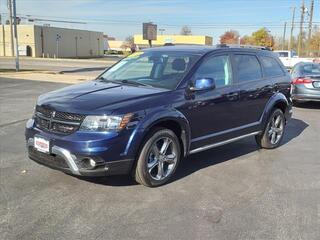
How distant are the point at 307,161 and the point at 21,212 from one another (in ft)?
15.0

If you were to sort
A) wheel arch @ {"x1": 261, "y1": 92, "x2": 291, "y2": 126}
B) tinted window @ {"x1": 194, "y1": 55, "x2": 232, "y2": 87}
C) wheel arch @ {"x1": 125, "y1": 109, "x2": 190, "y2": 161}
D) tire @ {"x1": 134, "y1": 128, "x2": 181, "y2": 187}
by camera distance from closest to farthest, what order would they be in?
Answer: wheel arch @ {"x1": 125, "y1": 109, "x2": 190, "y2": 161}
tire @ {"x1": 134, "y1": 128, "x2": 181, "y2": 187}
tinted window @ {"x1": 194, "y1": 55, "x2": 232, "y2": 87}
wheel arch @ {"x1": 261, "y1": 92, "x2": 291, "y2": 126}

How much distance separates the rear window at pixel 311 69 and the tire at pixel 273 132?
22.2ft

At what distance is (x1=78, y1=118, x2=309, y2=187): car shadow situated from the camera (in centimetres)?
571

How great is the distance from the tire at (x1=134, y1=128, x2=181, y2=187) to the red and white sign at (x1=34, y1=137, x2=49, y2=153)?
1078 mm

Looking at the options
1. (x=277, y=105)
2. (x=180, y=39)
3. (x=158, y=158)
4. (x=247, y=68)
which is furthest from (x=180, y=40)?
(x=158, y=158)

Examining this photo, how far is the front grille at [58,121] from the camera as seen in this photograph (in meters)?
4.98

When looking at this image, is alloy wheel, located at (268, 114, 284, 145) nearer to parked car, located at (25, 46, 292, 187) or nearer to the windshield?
parked car, located at (25, 46, 292, 187)

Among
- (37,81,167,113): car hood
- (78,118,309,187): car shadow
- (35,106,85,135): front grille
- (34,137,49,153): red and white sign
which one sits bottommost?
(78,118,309,187): car shadow

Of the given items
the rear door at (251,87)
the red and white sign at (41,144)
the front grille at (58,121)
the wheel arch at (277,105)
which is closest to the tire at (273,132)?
the wheel arch at (277,105)

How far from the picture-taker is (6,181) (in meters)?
5.66

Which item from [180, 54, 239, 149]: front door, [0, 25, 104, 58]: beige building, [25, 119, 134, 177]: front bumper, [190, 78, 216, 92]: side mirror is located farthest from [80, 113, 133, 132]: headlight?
[0, 25, 104, 58]: beige building

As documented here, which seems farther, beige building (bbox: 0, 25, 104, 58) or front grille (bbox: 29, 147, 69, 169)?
beige building (bbox: 0, 25, 104, 58)

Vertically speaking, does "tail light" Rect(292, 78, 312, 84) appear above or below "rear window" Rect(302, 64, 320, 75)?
below

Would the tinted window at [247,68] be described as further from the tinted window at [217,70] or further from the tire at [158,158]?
the tire at [158,158]
